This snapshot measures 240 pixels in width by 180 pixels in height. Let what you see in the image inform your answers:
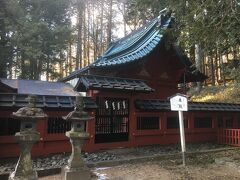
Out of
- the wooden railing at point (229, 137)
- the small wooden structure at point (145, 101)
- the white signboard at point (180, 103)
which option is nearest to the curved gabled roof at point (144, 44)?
the small wooden structure at point (145, 101)

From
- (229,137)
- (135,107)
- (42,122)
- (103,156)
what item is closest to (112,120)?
(135,107)

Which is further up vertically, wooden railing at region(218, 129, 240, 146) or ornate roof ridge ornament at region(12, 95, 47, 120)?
ornate roof ridge ornament at region(12, 95, 47, 120)

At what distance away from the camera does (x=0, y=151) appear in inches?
372

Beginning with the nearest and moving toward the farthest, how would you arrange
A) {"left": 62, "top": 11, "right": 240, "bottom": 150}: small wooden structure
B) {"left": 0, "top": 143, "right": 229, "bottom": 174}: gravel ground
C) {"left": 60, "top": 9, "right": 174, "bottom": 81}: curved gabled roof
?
1. {"left": 0, "top": 143, "right": 229, "bottom": 174}: gravel ground
2. {"left": 62, "top": 11, "right": 240, "bottom": 150}: small wooden structure
3. {"left": 60, "top": 9, "right": 174, "bottom": 81}: curved gabled roof

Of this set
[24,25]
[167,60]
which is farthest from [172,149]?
[24,25]

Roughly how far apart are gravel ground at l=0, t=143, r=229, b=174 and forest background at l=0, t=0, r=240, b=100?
4053 mm

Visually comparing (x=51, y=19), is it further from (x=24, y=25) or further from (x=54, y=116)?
(x=54, y=116)

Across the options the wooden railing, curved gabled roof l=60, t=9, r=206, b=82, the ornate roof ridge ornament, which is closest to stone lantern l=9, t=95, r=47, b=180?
the ornate roof ridge ornament

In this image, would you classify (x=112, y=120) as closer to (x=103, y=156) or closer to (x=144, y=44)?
(x=103, y=156)

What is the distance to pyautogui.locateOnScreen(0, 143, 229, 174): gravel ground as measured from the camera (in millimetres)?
8766

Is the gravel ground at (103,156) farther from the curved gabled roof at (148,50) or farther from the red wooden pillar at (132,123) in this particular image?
the curved gabled roof at (148,50)

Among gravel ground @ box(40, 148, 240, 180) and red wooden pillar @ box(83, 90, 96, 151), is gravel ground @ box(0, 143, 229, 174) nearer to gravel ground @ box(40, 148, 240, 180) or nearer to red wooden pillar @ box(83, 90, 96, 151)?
red wooden pillar @ box(83, 90, 96, 151)

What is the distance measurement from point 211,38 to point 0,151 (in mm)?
8178

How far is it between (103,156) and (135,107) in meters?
2.95
